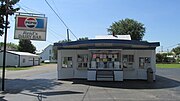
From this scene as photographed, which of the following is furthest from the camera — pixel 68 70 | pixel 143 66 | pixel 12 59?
pixel 12 59

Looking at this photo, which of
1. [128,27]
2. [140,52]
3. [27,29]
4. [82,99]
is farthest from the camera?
[128,27]

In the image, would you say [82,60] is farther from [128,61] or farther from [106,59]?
[128,61]

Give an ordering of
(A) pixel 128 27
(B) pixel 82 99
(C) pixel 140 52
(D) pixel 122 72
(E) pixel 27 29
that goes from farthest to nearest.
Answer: (A) pixel 128 27
(C) pixel 140 52
(D) pixel 122 72
(E) pixel 27 29
(B) pixel 82 99

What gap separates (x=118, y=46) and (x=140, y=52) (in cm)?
256

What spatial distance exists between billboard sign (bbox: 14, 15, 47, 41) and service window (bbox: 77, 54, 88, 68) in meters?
8.29

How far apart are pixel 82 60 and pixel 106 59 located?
8.76ft

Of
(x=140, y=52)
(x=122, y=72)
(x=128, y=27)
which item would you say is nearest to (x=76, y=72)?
(x=122, y=72)

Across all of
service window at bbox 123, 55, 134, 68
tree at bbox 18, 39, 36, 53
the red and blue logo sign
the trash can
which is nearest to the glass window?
service window at bbox 123, 55, 134, 68

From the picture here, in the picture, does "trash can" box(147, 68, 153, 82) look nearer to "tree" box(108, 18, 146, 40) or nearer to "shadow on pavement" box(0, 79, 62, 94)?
"shadow on pavement" box(0, 79, 62, 94)

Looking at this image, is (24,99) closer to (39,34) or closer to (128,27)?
(39,34)

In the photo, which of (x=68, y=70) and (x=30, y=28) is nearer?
(x=30, y=28)

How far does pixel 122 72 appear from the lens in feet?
75.1

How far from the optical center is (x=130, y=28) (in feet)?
270

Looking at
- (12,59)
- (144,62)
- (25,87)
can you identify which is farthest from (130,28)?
(25,87)
